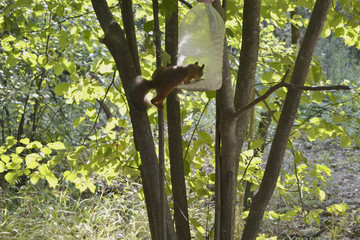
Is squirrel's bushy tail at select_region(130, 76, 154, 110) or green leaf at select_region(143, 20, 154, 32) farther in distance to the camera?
green leaf at select_region(143, 20, 154, 32)

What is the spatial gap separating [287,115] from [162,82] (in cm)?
65

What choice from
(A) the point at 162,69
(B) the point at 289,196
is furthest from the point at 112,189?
(A) the point at 162,69

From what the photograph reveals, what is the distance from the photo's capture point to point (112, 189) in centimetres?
400

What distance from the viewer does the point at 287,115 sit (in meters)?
1.06

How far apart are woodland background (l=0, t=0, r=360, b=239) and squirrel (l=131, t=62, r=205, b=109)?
0.41m

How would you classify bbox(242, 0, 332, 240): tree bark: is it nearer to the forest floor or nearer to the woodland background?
the woodland background

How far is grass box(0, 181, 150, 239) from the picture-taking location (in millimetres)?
3029

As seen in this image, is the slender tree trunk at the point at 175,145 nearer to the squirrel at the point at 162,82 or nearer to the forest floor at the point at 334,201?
the squirrel at the point at 162,82

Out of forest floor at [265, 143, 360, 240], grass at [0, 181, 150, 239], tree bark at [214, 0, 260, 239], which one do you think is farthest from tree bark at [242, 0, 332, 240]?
grass at [0, 181, 150, 239]

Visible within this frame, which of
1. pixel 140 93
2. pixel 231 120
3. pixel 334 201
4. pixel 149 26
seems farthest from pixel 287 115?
pixel 334 201

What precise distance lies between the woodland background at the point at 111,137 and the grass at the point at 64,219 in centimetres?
1

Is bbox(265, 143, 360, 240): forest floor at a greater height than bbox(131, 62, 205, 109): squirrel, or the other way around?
bbox(265, 143, 360, 240): forest floor

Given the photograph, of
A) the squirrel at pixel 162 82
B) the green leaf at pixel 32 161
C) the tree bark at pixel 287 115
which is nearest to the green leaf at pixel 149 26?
the tree bark at pixel 287 115

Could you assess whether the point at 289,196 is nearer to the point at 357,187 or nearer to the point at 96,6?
the point at 357,187
